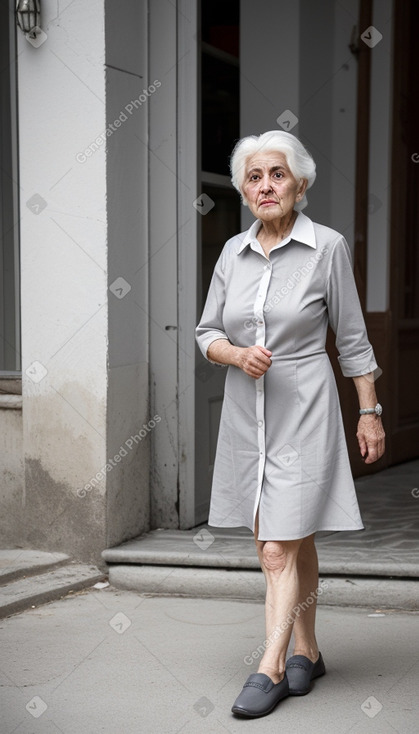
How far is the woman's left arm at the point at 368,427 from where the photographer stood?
377 cm

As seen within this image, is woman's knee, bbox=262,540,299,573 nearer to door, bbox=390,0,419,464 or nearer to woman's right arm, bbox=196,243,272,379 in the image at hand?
woman's right arm, bbox=196,243,272,379

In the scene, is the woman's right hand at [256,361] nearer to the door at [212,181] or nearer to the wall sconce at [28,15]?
the door at [212,181]

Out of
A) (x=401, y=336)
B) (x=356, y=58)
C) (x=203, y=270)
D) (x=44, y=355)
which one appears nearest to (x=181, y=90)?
(x=203, y=270)

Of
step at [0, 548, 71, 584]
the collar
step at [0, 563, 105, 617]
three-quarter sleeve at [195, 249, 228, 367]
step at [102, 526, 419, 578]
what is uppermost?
the collar

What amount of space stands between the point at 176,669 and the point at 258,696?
23.7 inches

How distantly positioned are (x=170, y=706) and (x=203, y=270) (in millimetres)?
3045

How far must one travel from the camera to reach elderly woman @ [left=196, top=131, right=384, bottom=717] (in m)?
3.72

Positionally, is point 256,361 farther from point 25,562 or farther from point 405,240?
point 405,240

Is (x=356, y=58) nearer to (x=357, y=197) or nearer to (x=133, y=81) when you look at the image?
(x=357, y=197)

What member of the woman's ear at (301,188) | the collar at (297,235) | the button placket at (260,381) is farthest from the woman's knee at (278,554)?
the woman's ear at (301,188)

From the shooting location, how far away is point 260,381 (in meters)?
3.76

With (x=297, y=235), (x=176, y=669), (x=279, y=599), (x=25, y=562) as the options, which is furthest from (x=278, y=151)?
(x=25, y=562)

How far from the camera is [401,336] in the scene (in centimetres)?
852

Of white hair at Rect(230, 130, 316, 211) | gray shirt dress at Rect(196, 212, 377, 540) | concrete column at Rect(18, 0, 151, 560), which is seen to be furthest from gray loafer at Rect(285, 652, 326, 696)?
concrete column at Rect(18, 0, 151, 560)
